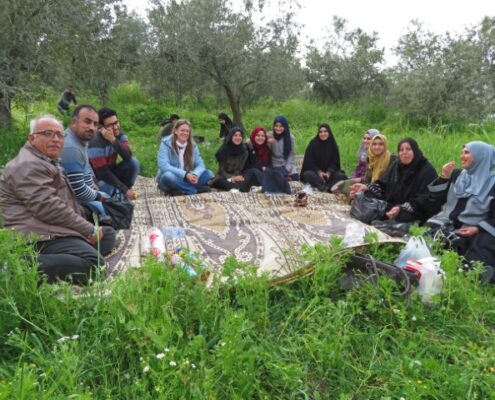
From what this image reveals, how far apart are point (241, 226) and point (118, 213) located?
1.23 metres

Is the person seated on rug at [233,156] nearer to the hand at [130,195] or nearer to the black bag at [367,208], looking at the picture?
the hand at [130,195]

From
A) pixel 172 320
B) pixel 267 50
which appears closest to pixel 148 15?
pixel 267 50

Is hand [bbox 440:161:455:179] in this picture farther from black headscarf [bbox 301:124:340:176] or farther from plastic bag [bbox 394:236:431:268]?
black headscarf [bbox 301:124:340:176]

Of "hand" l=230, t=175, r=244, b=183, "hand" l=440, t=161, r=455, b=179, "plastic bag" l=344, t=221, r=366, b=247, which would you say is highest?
"hand" l=440, t=161, r=455, b=179

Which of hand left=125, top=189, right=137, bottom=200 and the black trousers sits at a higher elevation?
the black trousers

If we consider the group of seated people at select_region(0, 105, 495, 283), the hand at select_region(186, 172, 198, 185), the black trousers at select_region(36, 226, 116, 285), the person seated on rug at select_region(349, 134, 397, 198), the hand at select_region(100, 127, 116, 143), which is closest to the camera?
the black trousers at select_region(36, 226, 116, 285)

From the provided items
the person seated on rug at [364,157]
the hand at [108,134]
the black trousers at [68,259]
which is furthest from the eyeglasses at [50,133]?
the person seated on rug at [364,157]

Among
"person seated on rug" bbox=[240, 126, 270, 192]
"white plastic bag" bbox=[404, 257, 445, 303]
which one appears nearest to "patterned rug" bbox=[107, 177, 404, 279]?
"white plastic bag" bbox=[404, 257, 445, 303]

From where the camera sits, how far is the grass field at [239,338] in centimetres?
196

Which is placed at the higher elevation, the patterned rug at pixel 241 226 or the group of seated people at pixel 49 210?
the group of seated people at pixel 49 210

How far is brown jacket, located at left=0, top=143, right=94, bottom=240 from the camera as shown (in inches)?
110

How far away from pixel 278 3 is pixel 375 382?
10.9 metres

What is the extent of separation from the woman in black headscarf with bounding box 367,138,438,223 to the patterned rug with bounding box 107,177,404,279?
0.53 metres

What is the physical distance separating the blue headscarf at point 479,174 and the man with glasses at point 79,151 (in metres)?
3.30
